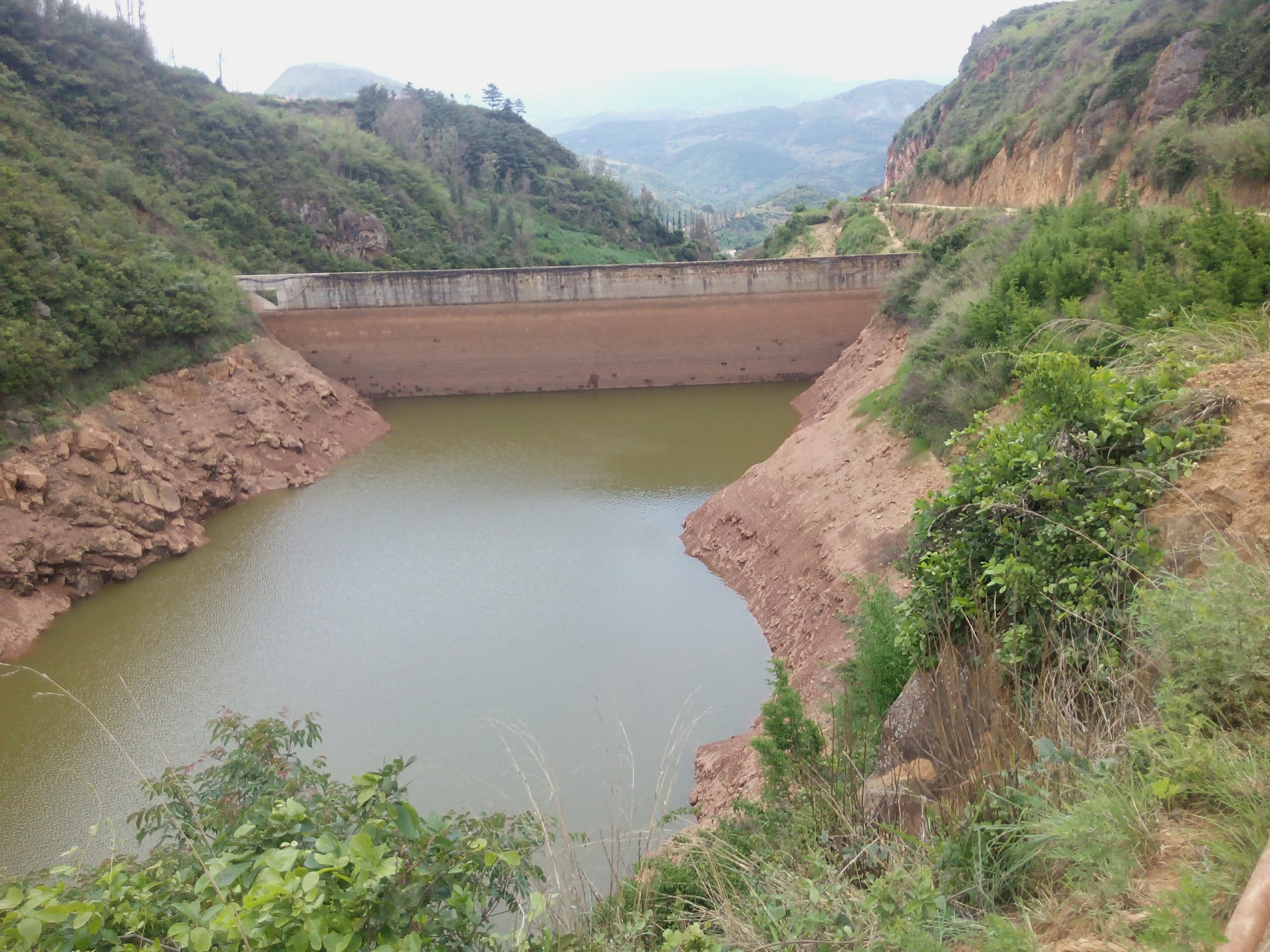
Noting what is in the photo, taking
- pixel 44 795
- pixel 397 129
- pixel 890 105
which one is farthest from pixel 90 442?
pixel 890 105

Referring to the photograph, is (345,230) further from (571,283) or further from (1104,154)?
(1104,154)

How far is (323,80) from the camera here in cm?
17375

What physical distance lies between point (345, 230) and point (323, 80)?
560ft

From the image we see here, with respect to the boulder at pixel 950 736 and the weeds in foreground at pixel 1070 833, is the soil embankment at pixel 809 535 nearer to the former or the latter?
the boulder at pixel 950 736

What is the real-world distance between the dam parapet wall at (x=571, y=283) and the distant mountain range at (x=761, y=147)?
332 ft

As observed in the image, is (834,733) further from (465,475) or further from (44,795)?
(465,475)

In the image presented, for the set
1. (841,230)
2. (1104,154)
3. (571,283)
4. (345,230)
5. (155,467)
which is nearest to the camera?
(155,467)

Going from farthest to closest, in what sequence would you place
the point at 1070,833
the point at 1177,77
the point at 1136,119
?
the point at 1136,119 < the point at 1177,77 < the point at 1070,833

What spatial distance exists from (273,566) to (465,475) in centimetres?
420

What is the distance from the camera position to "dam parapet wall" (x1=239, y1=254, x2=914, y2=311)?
20453 millimetres

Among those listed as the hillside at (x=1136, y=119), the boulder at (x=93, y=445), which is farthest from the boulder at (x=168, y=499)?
the hillside at (x=1136, y=119)

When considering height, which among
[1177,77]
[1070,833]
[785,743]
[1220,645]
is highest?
[1177,77]

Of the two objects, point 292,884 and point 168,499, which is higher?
point 292,884

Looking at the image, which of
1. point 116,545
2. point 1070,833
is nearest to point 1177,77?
point 1070,833
